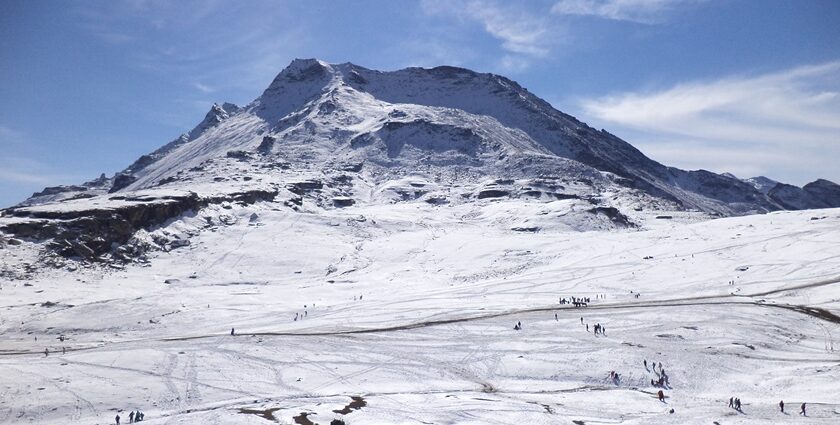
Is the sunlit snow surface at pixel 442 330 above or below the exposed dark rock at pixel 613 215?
below

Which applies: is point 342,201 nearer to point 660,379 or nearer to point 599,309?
point 599,309

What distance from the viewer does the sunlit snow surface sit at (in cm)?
3906

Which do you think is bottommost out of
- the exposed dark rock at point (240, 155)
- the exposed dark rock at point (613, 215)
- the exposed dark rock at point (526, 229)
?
the exposed dark rock at point (526, 229)

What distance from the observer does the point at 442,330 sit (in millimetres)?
58781

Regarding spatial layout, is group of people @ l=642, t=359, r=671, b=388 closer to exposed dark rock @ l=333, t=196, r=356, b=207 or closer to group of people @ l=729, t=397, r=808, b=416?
group of people @ l=729, t=397, r=808, b=416

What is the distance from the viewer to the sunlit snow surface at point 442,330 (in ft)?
128

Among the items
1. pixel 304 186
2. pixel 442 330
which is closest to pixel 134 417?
pixel 442 330

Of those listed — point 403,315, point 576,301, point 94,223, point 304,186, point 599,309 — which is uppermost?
point 304,186

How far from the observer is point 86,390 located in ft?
137

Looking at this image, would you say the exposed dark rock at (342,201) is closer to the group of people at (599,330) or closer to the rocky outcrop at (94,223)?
the rocky outcrop at (94,223)

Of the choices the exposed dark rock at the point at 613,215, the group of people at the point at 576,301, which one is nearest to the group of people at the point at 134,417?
the group of people at the point at 576,301

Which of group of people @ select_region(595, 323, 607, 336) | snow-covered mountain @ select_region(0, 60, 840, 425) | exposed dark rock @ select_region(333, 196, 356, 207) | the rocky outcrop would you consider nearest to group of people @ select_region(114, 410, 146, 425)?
snow-covered mountain @ select_region(0, 60, 840, 425)

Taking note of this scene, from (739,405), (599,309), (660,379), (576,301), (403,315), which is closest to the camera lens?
(739,405)

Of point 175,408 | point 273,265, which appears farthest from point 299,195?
point 175,408
